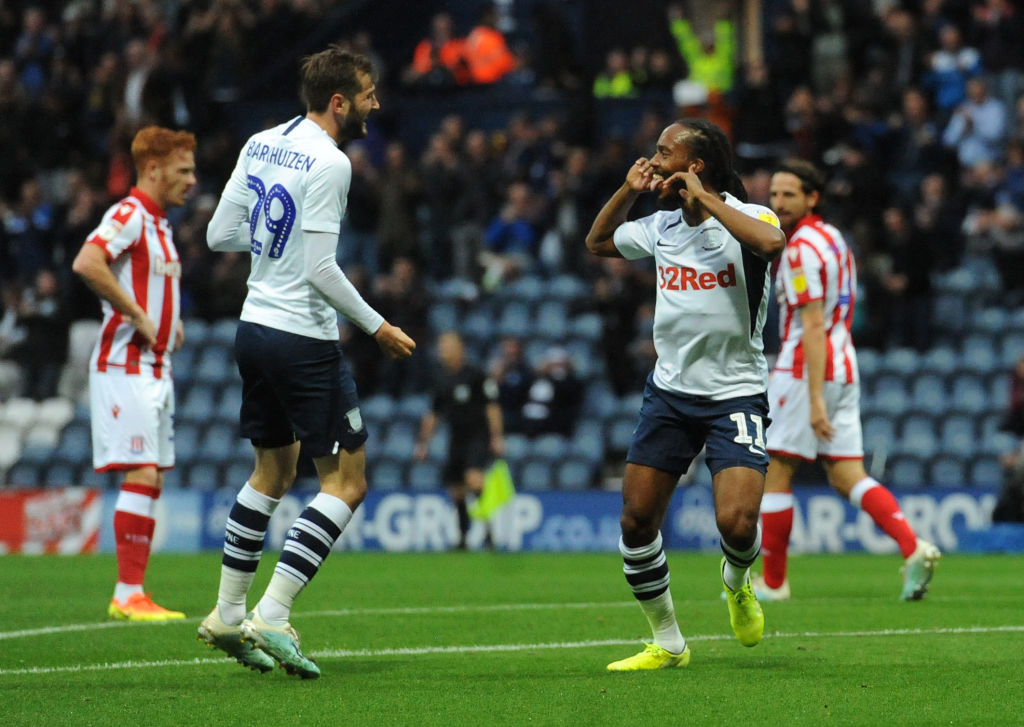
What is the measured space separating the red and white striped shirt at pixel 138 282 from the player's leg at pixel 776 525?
3412mm

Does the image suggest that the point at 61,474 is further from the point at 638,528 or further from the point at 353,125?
the point at 638,528

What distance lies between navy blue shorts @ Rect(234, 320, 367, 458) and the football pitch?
2.95 feet

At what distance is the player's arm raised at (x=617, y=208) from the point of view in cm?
606

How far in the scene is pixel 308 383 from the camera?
19.6 ft

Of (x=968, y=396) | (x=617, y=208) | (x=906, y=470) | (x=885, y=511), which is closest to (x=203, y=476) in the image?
(x=906, y=470)

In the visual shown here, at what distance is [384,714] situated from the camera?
5.04 metres

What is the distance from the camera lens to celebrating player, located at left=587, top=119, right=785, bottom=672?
6117 millimetres

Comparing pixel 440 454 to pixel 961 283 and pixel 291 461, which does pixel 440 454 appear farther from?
pixel 291 461

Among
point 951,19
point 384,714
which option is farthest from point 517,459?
point 384,714

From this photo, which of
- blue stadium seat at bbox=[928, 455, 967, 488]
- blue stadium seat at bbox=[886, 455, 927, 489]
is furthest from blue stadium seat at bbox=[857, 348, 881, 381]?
blue stadium seat at bbox=[928, 455, 967, 488]

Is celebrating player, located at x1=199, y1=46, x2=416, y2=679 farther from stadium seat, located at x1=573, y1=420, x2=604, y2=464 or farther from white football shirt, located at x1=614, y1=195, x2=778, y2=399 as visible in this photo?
stadium seat, located at x1=573, y1=420, x2=604, y2=464

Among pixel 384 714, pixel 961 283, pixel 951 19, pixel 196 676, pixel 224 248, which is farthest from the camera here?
pixel 951 19

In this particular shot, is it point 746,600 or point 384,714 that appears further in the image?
point 746,600

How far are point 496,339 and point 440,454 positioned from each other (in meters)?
1.63
